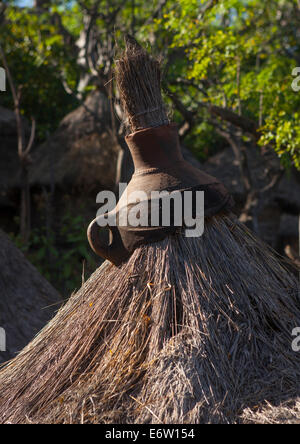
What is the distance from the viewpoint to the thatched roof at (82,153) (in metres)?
8.52

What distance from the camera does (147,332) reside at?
8.93 ft

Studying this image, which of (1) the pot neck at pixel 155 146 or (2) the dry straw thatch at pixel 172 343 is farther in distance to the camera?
(1) the pot neck at pixel 155 146

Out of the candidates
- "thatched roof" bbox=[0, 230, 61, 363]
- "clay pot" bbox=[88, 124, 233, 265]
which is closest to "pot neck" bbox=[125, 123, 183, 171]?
"clay pot" bbox=[88, 124, 233, 265]

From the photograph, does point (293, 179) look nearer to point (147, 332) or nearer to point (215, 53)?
point (215, 53)

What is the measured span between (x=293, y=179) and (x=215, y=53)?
3.90 meters

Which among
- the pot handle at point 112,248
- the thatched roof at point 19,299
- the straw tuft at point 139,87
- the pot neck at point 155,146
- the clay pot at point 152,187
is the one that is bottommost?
the thatched roof at point 19,299

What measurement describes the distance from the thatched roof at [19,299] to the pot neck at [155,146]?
1485 millimetres

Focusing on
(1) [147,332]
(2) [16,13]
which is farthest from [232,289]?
(2) [16,13]

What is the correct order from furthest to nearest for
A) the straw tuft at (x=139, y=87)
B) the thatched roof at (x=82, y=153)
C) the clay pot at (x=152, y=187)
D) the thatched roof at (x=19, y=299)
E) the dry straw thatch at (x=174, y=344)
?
the thatched roof at (x=82, y=153), the thatched roof at (x=19, y=299), the straw tuft at (x=139, y=87), the clay pot at (x=152, y=187), the dry straw thatch at (x=174, y=344)

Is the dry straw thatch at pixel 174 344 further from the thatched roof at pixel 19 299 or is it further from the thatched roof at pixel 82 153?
the thatched roof at pixel 82 153

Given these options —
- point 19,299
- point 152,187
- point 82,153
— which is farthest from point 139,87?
point 82,153

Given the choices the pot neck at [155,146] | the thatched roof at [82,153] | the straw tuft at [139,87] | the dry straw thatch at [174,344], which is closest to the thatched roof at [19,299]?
the dry straw thatch at [174,344]

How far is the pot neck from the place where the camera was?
2.96 meters

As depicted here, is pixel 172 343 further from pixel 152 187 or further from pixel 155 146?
pixel 155 146
